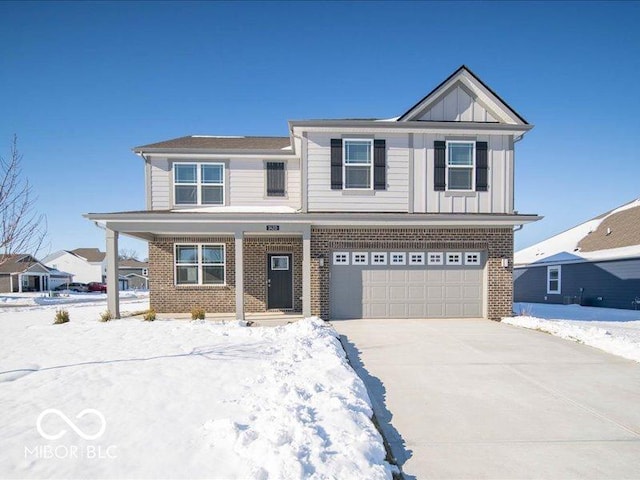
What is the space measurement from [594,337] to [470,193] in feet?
16.9

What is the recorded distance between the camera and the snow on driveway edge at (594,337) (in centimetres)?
718

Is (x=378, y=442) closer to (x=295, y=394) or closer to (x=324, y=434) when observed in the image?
(x=324, y=434)

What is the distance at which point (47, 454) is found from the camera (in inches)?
132

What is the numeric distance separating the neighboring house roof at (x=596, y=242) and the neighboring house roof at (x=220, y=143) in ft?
57.2

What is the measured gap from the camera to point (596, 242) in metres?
20.0

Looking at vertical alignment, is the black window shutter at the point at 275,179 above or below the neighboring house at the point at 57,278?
above

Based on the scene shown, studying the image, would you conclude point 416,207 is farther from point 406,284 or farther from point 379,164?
point 406,284

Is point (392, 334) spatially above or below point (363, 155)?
below

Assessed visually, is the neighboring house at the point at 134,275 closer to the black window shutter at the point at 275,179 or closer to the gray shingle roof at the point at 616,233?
the black window shutter at the point at 275,179

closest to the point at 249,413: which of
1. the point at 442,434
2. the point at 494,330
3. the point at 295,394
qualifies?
the point at 295,394

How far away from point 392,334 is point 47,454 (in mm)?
7201

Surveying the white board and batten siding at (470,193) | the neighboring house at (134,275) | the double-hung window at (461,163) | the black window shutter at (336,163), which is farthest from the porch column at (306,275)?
the neighboring house at (134,275)

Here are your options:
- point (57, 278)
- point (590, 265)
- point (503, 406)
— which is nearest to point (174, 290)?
point (503, 406)

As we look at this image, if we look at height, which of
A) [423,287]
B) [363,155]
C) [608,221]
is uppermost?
[363,155]
